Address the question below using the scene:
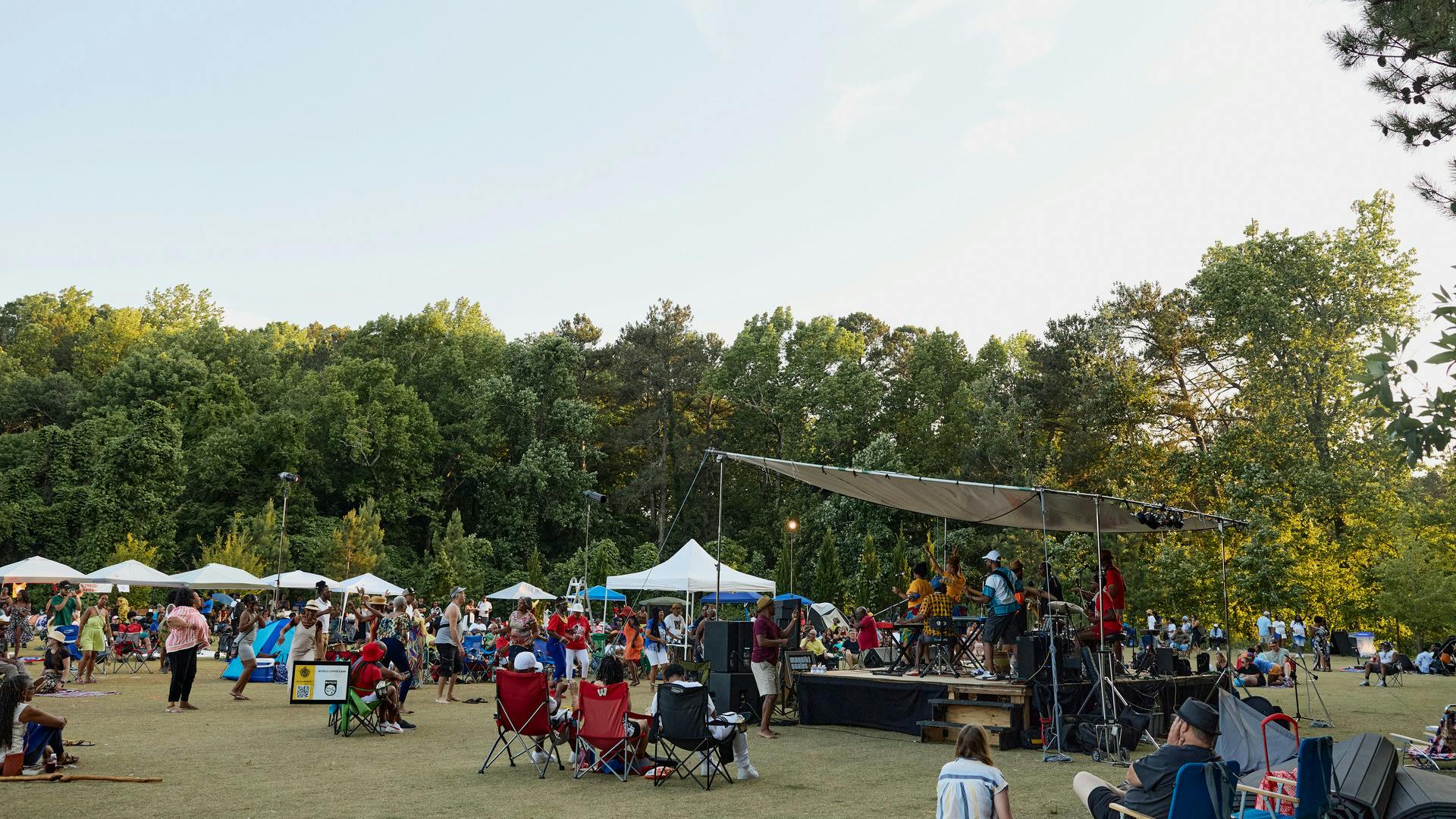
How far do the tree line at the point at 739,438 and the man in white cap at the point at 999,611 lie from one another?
1639cm

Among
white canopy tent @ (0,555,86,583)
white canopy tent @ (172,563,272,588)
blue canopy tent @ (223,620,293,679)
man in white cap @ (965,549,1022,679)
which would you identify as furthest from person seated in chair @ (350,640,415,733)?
white canopy tent @ (0,555,86,583)

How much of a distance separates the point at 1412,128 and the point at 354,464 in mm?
39261

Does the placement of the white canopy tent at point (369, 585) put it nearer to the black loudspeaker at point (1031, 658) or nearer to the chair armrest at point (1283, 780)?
the black loudspeaker at point (1031, 658)

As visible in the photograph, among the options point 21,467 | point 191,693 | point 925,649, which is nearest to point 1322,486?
point 925,649

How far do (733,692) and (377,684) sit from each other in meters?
3.78

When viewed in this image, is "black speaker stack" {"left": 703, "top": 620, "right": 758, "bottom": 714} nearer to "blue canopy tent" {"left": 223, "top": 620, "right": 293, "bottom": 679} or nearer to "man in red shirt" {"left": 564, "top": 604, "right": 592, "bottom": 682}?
"man in red shirt" {"left": 564, "top": 604, "right": 592, "bottom": 682}

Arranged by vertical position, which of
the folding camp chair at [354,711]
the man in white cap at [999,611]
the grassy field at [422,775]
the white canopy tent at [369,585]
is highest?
the white canopy tent at [369,585]

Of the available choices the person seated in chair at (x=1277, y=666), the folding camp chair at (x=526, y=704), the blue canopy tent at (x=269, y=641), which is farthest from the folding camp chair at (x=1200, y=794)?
the blue canopy tent at (x=269, y=641)

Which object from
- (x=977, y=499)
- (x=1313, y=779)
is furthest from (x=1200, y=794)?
(x=977, y=499)

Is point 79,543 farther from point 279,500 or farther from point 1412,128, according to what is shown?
point 1412,128

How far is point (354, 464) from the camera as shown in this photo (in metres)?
40.9

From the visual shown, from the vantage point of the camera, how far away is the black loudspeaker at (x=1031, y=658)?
Result: 1058 cm

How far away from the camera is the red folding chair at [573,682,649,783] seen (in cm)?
791

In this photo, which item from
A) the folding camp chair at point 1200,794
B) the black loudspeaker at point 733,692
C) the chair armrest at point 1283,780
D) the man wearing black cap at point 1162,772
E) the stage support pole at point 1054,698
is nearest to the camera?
the folding camp chair at point 1200,794
